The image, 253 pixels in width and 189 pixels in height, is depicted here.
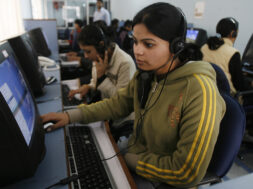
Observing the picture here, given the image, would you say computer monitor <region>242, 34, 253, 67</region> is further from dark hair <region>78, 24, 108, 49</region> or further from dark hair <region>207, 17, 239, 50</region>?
dark hair <region>78, 24, 108, 49</region>

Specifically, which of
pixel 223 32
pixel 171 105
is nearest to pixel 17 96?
pixel 171 105

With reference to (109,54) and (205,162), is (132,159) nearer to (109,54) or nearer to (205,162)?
(205,162)

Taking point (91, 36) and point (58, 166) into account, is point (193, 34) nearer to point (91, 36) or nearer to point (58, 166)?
point (91, 36)

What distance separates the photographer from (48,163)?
0.71 meters

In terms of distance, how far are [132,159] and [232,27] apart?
169 cm

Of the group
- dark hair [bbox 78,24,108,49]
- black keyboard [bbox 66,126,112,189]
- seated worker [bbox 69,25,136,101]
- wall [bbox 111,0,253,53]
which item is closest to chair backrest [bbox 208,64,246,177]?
black keyboard [bbox 66,126,112,189]

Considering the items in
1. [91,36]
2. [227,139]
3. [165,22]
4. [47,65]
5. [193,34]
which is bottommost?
[47,65]

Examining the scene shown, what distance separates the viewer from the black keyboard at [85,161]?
2.17 feet

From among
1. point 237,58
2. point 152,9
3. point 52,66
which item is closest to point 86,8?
point 52,66

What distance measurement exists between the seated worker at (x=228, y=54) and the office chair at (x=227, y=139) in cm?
121

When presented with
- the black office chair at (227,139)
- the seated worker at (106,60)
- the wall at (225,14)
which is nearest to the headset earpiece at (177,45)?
the black office chair at (227,139)

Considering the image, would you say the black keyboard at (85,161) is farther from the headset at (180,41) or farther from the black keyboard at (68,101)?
the headset at (180,41)

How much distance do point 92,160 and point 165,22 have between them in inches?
22.3

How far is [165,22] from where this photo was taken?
734 mm
